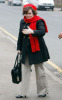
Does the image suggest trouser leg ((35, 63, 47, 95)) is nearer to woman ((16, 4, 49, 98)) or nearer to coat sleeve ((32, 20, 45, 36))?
woman ((16, 4, 49, 98))

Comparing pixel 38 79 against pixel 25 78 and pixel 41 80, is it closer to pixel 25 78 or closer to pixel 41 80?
pixel 41 80

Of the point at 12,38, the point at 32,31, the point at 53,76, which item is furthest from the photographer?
the point at 12,38

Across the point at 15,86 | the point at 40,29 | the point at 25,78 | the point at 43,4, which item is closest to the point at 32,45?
the point at 40,29

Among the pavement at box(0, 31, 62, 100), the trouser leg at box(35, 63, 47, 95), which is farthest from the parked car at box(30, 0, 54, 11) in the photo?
the trouser leg at box(35, 63, 47, 95)

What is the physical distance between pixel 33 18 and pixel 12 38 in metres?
10.8

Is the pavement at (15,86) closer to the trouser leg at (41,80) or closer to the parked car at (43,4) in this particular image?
the trouser leg at (41,80)

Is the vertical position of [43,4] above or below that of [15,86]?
Answer: below

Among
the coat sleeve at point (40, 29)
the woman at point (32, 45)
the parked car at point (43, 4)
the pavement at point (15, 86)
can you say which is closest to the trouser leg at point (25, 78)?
the woman at point (32, 45)

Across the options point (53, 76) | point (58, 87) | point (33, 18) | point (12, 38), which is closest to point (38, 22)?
point (33, 18)

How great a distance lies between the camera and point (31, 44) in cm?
680

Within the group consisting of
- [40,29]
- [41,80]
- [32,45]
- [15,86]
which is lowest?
[15,86]

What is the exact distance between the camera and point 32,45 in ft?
22.2

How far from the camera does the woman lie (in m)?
6.64

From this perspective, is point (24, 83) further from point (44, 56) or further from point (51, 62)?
point (51, 62)
